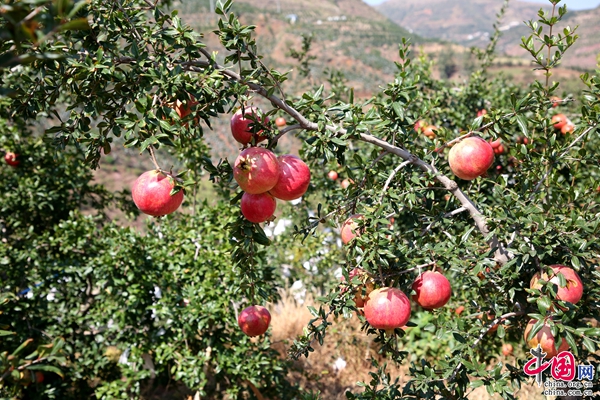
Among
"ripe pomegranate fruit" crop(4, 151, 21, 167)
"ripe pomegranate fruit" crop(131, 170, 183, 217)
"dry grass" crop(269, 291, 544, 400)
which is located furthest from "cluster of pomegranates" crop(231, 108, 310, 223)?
"ripe pomegranate fruit" crop(4, 151, 21, 167)

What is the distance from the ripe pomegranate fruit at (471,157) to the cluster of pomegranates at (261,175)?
25.2 inches

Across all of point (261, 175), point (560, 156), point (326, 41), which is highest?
point (326, 41)

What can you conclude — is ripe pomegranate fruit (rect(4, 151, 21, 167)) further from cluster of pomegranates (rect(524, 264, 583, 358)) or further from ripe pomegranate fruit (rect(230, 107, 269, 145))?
cluster of pomegranates (rect(524, 264, 583, 358))

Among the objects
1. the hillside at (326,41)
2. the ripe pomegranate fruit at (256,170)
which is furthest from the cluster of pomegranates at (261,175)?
the hillside at (326,41)

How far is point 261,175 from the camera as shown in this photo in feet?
4.24

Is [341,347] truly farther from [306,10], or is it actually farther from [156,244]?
[306,10]

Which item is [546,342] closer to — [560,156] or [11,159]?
[560,156]

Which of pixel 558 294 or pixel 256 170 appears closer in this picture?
pixel 256 170

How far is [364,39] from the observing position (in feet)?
110

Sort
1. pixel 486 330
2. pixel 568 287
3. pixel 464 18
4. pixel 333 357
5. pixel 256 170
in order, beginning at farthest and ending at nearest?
pixel 464 18
pixel 333 357
pixel 486 330
pixel 568 287
pixel 256 170

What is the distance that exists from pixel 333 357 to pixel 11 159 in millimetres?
3252

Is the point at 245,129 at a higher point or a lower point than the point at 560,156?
higher

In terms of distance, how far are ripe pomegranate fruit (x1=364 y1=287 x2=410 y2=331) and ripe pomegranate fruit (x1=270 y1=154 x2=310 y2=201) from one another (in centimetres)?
46

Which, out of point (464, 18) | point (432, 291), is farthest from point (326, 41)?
point (464, 18)
